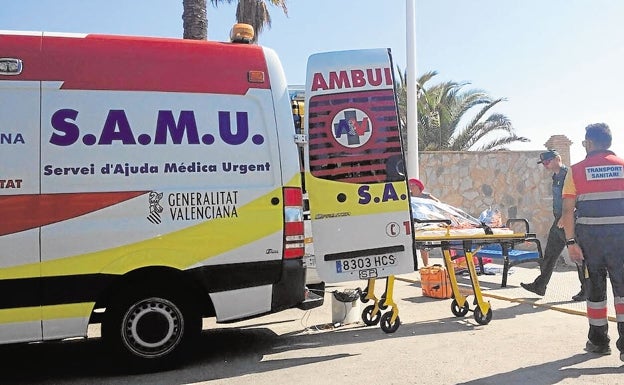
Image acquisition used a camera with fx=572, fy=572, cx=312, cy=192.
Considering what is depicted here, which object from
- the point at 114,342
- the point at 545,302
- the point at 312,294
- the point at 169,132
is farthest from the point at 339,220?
the point at 545,302

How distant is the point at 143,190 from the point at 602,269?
380cm

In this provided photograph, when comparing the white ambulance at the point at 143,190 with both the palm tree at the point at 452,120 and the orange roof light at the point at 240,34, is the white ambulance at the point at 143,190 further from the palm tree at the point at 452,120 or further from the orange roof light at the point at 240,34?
the palm tree at the point at 452,120

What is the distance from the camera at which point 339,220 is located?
16.7 ft

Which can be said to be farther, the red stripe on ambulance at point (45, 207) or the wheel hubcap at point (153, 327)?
the wheel hubcap at point (153, 327)

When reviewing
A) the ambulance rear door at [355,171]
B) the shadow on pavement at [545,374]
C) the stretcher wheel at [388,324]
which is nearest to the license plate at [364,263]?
the ambulance rear door at [355,171]

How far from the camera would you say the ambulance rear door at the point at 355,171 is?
5.08m

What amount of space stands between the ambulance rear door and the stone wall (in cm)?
943

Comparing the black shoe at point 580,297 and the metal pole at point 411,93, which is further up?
the metal pole at point 411,93

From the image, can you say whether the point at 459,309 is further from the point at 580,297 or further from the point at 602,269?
the point at 580,297

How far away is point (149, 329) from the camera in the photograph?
4.48 m

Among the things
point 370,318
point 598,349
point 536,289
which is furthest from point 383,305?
point 536,289

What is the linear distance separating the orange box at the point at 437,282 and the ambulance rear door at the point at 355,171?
2506 millimetres

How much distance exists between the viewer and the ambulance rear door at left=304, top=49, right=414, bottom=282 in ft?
16.7

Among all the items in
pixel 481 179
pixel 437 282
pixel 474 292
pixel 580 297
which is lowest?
pixel 580 297
